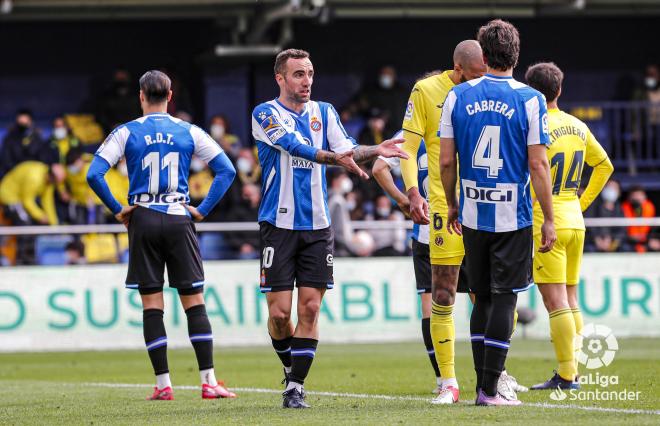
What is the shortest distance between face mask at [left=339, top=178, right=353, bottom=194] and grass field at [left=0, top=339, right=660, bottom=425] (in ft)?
11.8

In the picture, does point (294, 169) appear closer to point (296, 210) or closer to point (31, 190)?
point (296, 210)

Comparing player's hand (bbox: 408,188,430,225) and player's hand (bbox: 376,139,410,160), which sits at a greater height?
player's hand (bbox: 376,139,410,160)

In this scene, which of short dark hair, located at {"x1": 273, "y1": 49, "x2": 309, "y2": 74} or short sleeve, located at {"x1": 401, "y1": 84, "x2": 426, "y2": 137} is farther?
short sleeve, located at {"x1": 401, "y1": 84, "x2": 426, "y2": 137}

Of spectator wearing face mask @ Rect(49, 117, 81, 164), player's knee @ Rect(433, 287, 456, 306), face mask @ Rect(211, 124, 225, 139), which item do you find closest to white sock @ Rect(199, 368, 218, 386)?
player's knee @ Rect(433, 287, 456, 306)

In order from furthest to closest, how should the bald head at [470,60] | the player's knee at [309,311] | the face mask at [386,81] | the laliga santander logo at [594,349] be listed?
the face mask at [386,81] < the laliga santander logo at [594,349] < the bald head at [470,60] < the player's knee at [309,311]

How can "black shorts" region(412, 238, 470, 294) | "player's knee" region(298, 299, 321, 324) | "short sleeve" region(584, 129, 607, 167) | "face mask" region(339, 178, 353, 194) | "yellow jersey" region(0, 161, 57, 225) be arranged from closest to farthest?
"player's knee" region(298, 299, 321, 324) < "black shorts" region(412, 238, 470, 294) < "short sleeve" region(584, 129, 607, 167) < "face mask" region(339, 178, 353, 194) < "yellow jersey" region(0, 161, 57, 225)

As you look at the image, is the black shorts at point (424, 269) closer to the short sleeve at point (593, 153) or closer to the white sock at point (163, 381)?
the short sleeve at point (593, 153)

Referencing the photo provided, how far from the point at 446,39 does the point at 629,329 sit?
996 centimetres

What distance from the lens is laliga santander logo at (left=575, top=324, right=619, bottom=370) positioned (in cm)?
1066

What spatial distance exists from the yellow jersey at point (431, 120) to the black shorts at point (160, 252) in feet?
5.76

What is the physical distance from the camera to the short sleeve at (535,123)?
755 cm

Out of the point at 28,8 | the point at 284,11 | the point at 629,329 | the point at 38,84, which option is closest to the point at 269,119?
the point at 629,329

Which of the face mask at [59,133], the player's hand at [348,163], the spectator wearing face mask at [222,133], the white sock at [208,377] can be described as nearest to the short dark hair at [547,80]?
the player's hand at [348,163]

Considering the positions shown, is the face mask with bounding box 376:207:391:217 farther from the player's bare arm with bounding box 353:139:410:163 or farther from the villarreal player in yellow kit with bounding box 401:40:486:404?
the player's bare arm with bounding box 353:139:410:163
